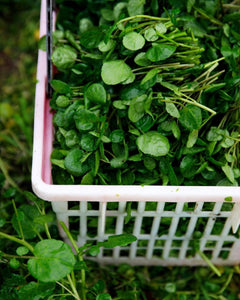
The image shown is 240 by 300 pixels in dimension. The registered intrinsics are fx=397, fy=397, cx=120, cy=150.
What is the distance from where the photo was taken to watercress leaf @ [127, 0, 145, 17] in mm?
863

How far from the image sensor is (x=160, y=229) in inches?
36.5

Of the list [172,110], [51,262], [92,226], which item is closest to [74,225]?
[92,226]

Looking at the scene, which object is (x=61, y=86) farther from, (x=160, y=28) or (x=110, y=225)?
(x=110, y=225)

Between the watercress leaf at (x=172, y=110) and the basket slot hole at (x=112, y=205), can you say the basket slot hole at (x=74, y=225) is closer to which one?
the basket slot hole at (x=112, y=205)

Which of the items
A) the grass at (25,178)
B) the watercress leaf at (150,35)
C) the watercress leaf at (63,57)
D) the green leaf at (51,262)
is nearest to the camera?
the green leaf at (51,262)

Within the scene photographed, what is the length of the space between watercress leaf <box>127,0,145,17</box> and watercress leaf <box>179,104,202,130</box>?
254 millimetres

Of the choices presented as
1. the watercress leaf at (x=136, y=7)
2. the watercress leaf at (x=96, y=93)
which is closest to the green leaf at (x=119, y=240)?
the watercress leaf at (x=96, y=93)

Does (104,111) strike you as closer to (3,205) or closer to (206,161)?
(206,161)

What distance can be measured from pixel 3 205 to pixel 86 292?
337 millimetres

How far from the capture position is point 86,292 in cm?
86

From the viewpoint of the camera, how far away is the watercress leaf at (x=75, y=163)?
2.58ft

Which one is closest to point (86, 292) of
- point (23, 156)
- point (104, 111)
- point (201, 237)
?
point (201, 237)

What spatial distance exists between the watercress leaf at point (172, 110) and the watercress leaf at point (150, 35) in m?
0.13

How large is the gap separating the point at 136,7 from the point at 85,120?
0.94ft
